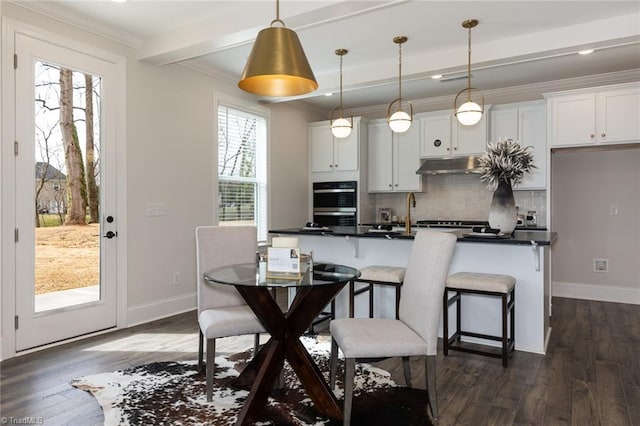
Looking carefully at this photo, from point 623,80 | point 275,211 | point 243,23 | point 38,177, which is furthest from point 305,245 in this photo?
point 623,80

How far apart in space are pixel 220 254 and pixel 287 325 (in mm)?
852

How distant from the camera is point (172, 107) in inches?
178

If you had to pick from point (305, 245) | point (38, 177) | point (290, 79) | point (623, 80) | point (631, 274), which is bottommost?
point (631, 274)

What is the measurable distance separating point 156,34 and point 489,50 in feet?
10.5

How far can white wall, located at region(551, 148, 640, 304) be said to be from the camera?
16.7 ft

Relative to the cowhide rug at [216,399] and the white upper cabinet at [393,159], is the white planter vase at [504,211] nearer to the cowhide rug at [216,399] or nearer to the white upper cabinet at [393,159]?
the cowhide rug at [216,399]

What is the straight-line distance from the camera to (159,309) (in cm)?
438

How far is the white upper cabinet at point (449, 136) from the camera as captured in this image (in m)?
5.58

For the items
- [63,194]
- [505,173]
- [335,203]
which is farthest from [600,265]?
[63,194]

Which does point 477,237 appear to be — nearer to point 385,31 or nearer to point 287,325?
point 287,325

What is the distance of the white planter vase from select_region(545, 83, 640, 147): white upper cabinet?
178cm

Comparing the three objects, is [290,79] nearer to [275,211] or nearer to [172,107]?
[172,107]

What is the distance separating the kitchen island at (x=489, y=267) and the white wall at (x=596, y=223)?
213 cm

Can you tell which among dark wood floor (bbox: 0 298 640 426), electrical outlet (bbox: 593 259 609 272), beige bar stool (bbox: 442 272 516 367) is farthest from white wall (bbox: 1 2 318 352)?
electrical outlet (bbox: 593 259 609 272)
